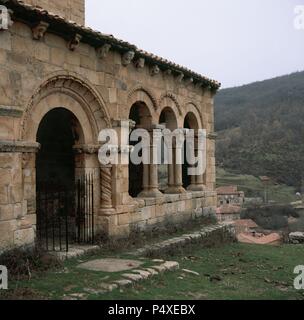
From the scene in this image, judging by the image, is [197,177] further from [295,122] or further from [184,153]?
[295,122]

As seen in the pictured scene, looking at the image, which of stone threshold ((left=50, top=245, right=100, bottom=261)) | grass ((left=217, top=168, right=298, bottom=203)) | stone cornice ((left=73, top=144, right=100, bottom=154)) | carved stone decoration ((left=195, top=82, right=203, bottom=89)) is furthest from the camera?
grass ((left=217, top=168, right=298, bottom=203))

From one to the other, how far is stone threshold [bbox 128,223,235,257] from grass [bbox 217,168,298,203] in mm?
35269

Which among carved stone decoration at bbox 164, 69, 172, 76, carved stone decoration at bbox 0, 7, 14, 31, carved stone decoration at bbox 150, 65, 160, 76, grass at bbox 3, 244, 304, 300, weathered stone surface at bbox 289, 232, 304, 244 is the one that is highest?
carved stone decoration at bbox 164, 69, 172, 76

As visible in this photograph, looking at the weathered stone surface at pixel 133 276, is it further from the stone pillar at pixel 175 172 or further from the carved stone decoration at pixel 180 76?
the carved stone decoration at pixel 180 76

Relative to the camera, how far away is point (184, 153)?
12.0 m

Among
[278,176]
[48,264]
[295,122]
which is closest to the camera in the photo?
[48,264]

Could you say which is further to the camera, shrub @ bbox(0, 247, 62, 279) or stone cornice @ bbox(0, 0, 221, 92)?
stone cornice @ bbox(0, 0, 221, 92)

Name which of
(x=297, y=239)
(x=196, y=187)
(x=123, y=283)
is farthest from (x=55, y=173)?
(x=297, y=239)

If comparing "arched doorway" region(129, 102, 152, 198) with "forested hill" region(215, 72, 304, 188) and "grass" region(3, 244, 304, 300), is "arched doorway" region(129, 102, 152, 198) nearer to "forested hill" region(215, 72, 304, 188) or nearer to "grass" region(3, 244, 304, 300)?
"grass" region(3, 244, 304, 300)

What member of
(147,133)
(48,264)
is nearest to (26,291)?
(48,264)

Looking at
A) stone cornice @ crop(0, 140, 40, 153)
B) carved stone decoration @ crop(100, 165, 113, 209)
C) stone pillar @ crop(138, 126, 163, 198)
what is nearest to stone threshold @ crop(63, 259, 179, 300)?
carved stone decoration @ crop(100, 165, 113, 209)

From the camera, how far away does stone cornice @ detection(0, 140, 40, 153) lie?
606 centimetres

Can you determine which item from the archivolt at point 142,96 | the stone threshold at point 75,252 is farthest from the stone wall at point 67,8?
the stone threshold at point 75,252

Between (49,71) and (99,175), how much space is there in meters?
2.22
